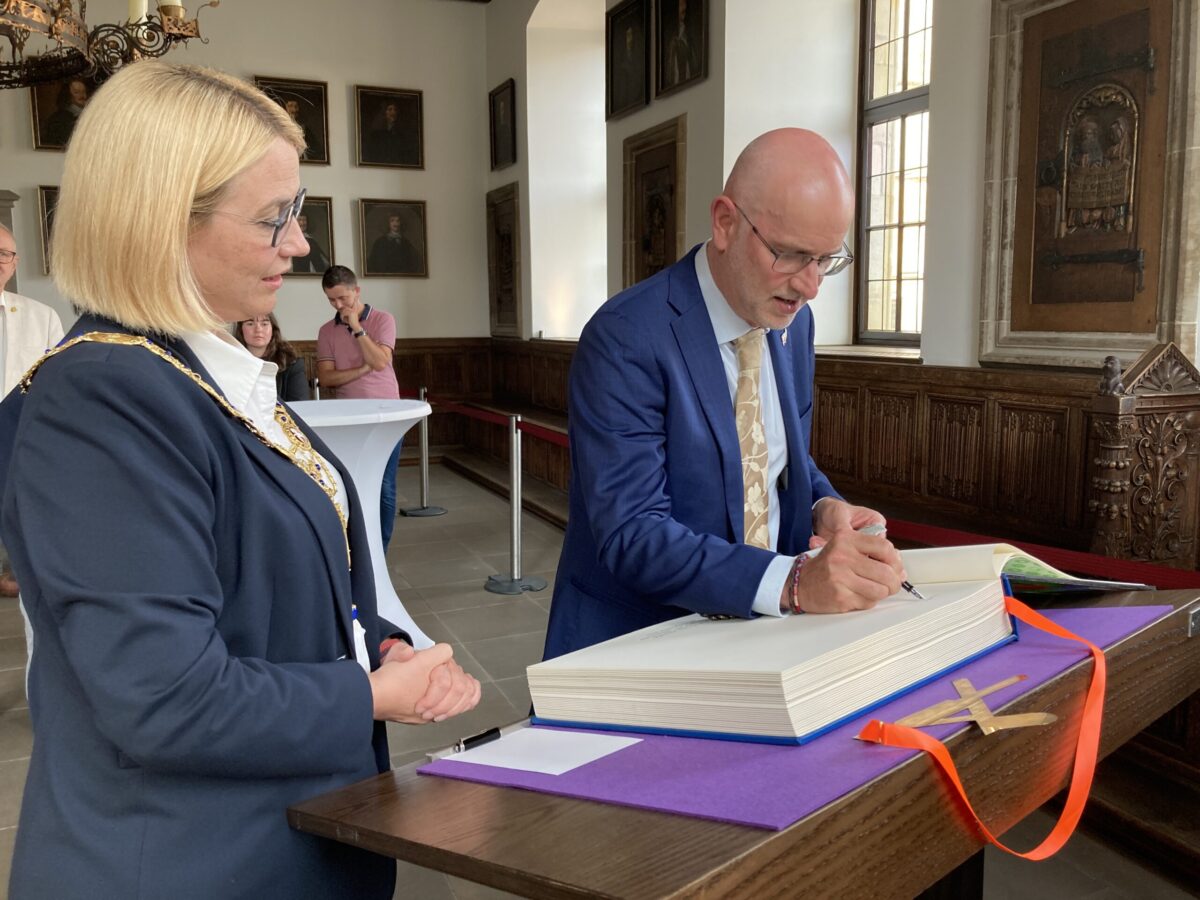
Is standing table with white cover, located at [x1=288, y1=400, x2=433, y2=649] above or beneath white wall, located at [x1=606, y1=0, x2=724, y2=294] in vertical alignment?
beneath

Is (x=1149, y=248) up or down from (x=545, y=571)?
up

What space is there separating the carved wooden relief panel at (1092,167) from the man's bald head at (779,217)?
119 inches

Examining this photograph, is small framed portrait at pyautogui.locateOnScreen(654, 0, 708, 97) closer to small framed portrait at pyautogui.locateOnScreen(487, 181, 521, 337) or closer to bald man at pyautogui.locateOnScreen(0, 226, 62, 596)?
small framed portrait at pyautogui.locateOnScreen(487, 181, 521, 337)

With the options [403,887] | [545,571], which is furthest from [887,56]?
[403,887]

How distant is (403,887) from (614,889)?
266cm

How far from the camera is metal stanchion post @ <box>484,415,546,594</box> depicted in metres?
6.22

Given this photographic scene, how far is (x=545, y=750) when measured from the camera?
109 centimetres

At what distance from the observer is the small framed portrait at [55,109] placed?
10.4m

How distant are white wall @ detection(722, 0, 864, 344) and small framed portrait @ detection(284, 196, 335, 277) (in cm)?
606

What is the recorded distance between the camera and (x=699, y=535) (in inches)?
65.4

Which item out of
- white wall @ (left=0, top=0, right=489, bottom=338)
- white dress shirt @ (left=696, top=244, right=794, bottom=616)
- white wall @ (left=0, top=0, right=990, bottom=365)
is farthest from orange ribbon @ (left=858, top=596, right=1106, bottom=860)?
white wall @ (left=0, top=0, right=489, bottom=338)

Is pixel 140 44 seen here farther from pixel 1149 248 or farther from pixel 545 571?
pixel 1149 248

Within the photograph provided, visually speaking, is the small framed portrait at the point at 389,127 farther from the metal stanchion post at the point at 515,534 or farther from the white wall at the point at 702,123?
the metal stanchion post at the point at 515,534

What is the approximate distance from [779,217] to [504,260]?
10.4 meters
